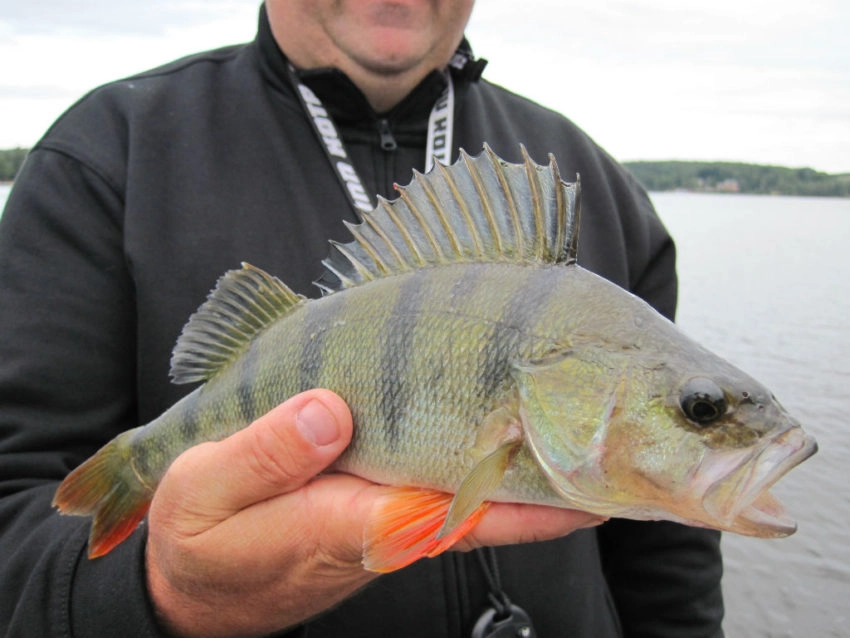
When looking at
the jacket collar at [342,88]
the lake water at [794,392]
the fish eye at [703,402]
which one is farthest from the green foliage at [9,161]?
the fish eye at [703,402]

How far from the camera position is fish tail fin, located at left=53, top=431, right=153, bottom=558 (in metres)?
A: 1.95

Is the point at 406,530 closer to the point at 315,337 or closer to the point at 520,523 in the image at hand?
the point at 520,523

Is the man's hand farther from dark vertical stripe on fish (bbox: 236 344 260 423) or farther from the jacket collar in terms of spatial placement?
the jacket collar

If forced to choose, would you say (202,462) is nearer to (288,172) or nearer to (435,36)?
(288,172)

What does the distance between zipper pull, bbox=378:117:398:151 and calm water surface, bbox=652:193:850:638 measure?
5.42m

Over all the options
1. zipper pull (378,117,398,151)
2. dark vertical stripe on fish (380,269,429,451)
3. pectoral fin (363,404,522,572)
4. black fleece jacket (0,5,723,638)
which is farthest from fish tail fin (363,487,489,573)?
zipper pull (378,117,398,151)

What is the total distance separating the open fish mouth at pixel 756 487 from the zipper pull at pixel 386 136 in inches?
64.8

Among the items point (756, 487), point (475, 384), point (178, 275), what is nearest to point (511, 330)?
point (475, 384)

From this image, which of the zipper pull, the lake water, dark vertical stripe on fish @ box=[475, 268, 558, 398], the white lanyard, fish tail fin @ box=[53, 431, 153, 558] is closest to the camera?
dark vertical stripe on fish @ box=[475, 268, 558, 398]

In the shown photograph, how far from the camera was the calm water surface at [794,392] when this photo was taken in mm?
6266

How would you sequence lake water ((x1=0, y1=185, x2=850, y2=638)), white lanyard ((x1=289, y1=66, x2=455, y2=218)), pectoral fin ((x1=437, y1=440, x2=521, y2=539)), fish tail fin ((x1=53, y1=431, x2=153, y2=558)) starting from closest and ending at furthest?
pectoral fin ((x1=437, y1=440, x2=521, y2=539)) < fish tail fin ((x1=53, y1=431, x2=153, y2=558)) < white lanyard ((x1=289, y1=66, x2=455, y2=218)) < lake water ((x1=0, y1=185, x2=850, y2=638))

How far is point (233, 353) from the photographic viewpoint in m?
2.07

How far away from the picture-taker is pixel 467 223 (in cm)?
190

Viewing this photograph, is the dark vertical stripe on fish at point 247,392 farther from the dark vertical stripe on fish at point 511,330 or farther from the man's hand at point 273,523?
the dark vertical stripe on fish at point 511,330
